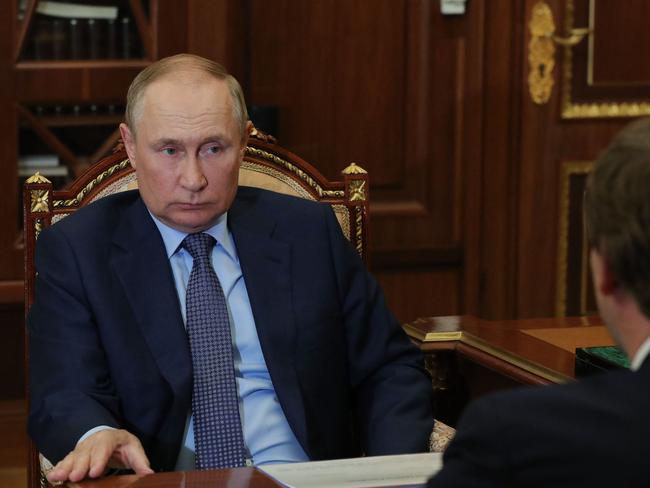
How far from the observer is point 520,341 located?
104 inches

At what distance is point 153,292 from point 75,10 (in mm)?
2062

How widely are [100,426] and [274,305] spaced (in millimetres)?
449

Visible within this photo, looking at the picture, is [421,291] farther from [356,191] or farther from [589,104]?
[356,191]

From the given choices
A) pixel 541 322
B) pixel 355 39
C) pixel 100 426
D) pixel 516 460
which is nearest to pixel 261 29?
pixel 355 39

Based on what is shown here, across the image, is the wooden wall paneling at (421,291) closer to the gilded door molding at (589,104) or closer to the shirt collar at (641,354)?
the gilded door molding at (589,104)

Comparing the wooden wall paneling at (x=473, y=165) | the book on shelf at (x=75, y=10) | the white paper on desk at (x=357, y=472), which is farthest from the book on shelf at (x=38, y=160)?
the white paper on desk at (x=357, y=472)

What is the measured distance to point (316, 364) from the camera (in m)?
2.40

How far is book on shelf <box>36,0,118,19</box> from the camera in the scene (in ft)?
13.5

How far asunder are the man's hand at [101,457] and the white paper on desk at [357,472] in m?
0.28

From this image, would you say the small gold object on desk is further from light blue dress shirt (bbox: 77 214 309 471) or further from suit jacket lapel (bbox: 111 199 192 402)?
suit jacket lapel (bbox: 111 199 192 402)

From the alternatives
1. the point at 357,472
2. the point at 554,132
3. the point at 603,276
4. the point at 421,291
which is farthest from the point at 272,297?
the point at 554,132

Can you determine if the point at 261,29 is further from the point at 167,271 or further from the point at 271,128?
the point at 167,271

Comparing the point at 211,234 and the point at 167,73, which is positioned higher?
the point at 167,73

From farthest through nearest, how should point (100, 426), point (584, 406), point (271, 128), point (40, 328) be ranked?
point (271, 128) < point (40, 328) < point (100, 426) < point (584, 406)
